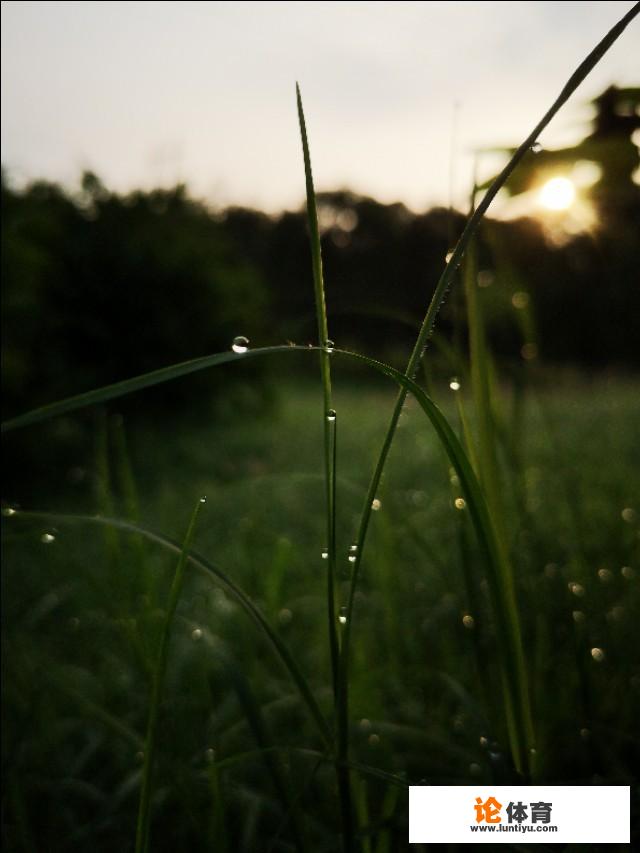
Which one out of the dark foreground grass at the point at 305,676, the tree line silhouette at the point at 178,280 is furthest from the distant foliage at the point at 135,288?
the dark foreground grass at the point at 305,676

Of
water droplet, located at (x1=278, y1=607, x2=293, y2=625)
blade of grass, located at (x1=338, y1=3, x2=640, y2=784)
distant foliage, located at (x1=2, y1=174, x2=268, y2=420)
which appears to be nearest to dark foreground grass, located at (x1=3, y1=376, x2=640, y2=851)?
water droplet, located at (x1=278, y1=607, x2=293, y2=625)

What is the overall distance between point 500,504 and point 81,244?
3.31 meters

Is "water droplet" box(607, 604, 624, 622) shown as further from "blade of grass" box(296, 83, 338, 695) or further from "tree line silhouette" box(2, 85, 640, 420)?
"blade of grass" box(296, 83, 338, 695)

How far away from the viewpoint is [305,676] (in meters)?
1.03

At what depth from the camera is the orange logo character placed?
539 mm

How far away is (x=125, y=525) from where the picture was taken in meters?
0.40

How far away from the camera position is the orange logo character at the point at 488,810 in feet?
1.77

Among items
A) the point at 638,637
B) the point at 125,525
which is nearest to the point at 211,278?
the point at 638,637

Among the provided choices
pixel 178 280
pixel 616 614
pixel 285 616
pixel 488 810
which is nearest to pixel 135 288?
pixel 178 280

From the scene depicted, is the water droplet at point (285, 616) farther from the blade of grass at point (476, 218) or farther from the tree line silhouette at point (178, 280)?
the blade of grass at point (476, 218)

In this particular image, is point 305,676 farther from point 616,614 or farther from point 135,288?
point 135,288
